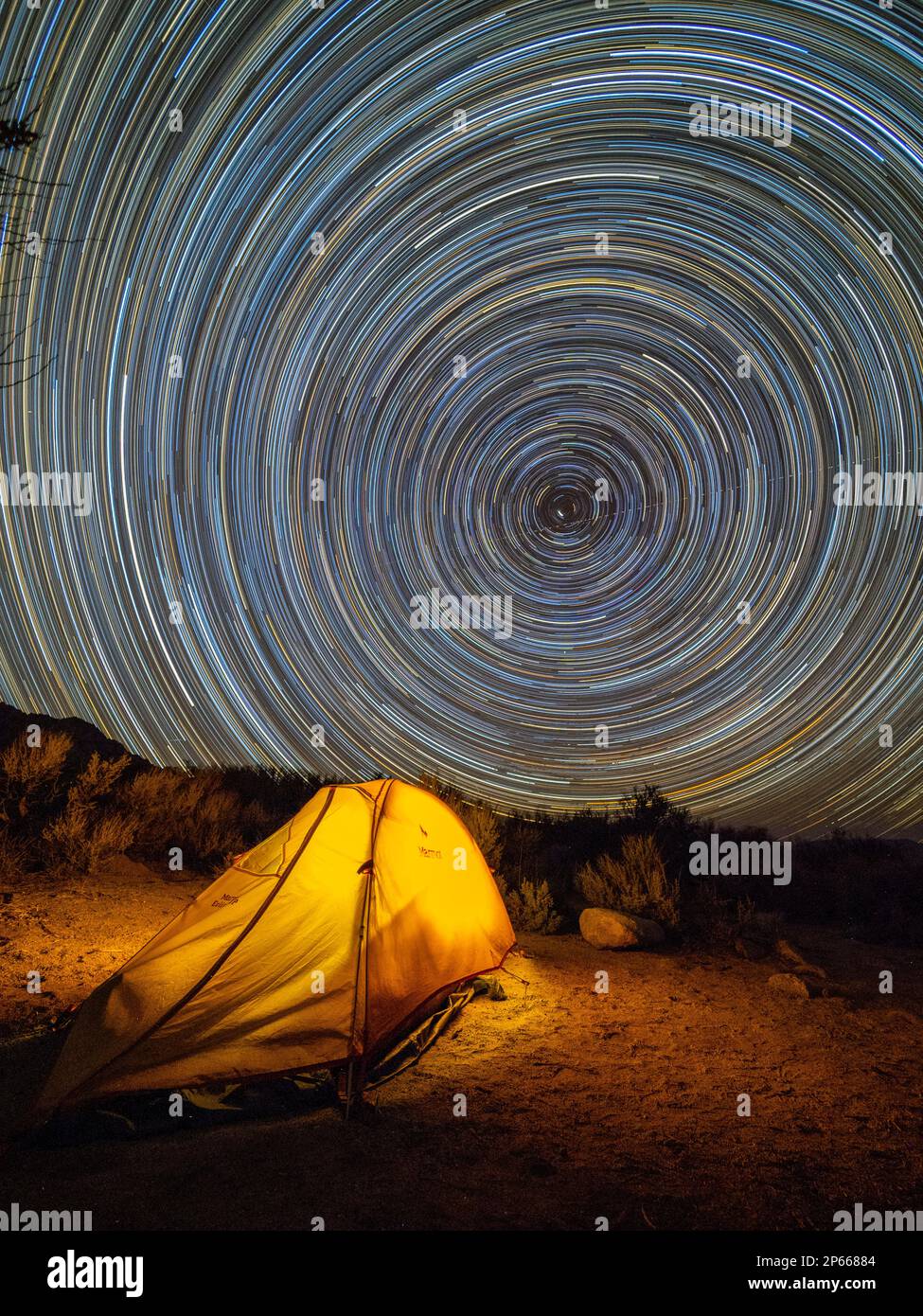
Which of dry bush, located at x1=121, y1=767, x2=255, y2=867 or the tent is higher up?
dry bush, located at x1=121, y1=767, x2=255, y2=867

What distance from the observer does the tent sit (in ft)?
20.7

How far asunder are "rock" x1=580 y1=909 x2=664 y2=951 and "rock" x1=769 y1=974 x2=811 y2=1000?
88.7 inches

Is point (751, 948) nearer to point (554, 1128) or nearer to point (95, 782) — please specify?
point (554, 1128)

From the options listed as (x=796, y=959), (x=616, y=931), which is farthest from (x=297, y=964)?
(x=796, y=959)

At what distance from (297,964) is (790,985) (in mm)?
6704

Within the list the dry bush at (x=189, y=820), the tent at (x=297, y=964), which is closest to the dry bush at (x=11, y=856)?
the dry bush at (x=189, y=820)

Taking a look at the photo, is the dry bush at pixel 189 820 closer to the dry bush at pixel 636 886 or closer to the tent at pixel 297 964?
the tent at pixel 297 964

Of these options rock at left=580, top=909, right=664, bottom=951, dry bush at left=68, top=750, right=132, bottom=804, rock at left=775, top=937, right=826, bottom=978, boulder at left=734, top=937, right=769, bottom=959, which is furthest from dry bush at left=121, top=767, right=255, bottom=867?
rock at left=775, top=937, right=826, bottom=978

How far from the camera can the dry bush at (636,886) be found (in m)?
13.6

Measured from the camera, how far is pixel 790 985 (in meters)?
10.1

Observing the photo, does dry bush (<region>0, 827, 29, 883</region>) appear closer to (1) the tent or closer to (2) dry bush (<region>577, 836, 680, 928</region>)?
(1) the tent
